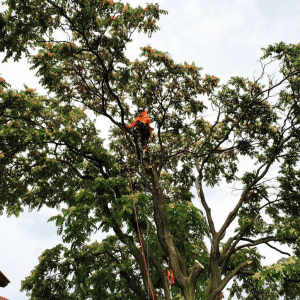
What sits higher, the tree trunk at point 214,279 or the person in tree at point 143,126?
the person in tree at point 143,126

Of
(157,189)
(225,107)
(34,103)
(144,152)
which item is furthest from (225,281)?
(34,103)

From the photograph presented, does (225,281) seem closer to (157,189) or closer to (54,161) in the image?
(157,189)

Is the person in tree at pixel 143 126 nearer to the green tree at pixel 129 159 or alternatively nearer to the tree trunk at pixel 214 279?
the green tree at pixel 129 159

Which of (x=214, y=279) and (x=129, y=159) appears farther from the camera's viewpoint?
(x=129, y=159)

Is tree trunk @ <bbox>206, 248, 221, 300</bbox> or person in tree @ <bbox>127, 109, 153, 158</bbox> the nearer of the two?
tree trunk @ <bbox>206, 248, 221, 300</bbox>

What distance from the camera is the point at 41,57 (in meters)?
8.24

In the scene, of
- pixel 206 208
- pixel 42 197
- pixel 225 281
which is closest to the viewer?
pixel 225 281

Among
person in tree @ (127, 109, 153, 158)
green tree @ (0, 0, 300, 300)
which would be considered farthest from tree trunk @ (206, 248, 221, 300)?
person in tree @ (127, 109, 153, 158)

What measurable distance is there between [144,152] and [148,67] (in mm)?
3158

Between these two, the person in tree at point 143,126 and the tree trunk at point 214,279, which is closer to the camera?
the tree trunk at point 214,279

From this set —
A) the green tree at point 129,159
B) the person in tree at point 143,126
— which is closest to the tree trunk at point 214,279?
the green tree at point 129,159

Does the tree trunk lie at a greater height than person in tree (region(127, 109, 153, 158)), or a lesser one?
lesser

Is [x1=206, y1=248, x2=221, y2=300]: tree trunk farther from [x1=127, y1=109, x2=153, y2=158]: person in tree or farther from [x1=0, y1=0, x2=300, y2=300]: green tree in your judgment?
[x1=127, y1=109, x2=153, y2=158]: person in tree

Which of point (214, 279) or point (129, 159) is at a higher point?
point (129, 159)
